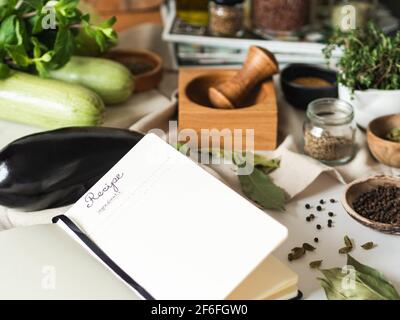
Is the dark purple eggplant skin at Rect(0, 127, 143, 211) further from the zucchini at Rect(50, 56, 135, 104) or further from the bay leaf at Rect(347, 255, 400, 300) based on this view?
the bay leaf at Rect(347, 255, 400, 300)

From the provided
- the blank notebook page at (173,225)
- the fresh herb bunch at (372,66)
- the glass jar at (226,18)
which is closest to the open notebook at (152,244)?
the blank notebook page at (173,225)

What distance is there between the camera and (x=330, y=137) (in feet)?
3.25

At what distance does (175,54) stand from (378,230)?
24.1 inches

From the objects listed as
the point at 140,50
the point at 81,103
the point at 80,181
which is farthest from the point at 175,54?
the point at 80,181

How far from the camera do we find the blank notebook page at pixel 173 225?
705 millimetres

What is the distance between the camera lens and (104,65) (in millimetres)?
1109

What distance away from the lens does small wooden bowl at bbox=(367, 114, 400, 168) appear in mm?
958

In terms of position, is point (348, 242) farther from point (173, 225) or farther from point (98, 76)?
point (98, 76)

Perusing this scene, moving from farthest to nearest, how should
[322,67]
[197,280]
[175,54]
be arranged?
[175,54] < [322,67] < [197,280]

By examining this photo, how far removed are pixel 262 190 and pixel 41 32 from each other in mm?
443

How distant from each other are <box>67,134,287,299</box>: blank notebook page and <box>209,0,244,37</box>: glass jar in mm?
450

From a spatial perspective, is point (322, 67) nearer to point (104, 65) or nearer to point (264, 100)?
point (264, 100)

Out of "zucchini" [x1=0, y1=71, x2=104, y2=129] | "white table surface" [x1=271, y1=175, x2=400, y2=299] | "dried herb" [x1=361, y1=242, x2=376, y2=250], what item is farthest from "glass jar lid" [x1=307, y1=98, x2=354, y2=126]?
"zucchini" [x1=0, y1=71, x2=104, y2=129]

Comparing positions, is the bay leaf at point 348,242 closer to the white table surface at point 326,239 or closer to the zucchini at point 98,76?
the white table surface at point 326,239
